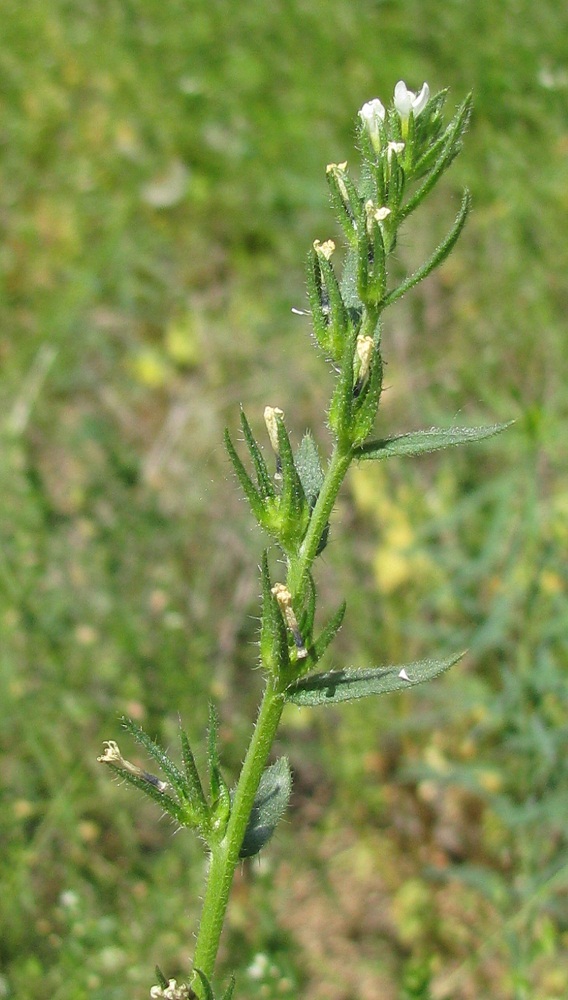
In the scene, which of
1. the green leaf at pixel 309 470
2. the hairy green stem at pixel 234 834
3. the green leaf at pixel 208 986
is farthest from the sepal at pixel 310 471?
the green leaf at pixel 208 986

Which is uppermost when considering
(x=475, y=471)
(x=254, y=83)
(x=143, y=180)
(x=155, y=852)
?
(x=254, y=83)

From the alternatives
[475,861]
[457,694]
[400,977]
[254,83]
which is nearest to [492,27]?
[254,83]

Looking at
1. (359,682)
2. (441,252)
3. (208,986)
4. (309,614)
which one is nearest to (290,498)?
(309,614)

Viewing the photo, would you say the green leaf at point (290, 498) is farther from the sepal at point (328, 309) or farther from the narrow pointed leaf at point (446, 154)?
the narrow pointed leaf at point (446, 154)

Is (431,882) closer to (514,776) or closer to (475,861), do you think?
(475,861)

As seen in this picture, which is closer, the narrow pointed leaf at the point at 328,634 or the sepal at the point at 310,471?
the narrow pointed leaf at the point at 328,634

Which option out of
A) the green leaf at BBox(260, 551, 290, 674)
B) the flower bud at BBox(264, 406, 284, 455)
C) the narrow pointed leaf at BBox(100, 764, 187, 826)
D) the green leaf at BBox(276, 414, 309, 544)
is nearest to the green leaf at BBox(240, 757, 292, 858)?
the narrow pointed leaf at BBox(100, 764, 187, 826)
